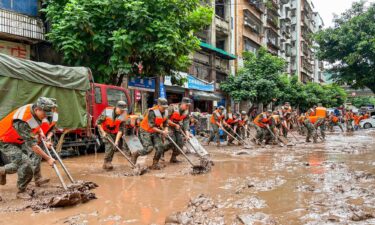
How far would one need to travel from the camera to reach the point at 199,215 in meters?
4.12

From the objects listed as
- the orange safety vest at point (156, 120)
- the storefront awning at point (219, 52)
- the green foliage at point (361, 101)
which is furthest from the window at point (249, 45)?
the green foliage at point (361, 101)

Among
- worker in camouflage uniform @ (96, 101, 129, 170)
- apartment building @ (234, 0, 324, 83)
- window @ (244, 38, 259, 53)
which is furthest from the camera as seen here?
window @ (244, 38, 259, 53)

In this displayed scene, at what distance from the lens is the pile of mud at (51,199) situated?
14.8 ft

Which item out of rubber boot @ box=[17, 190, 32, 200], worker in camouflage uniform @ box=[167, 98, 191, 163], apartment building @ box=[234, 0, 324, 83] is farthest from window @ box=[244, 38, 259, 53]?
rubber boot @ box=[17, 190, 32, 200]

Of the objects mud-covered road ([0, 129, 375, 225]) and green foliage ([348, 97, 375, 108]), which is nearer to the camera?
mud-covered road ([0, 129, 375, 225])

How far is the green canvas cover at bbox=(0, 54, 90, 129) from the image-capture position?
309 inches

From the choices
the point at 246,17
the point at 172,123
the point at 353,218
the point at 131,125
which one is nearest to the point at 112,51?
the point at 131,125

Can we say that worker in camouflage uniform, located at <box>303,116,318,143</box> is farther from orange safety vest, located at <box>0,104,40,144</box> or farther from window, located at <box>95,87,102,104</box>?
orange safety vest, located at <box>0,104,40,144</box>

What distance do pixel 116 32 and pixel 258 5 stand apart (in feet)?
82.7

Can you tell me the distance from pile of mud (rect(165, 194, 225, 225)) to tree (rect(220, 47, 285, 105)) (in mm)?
18633

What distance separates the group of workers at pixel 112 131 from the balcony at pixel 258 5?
63.4ft

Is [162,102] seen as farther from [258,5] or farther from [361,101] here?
[361,101]

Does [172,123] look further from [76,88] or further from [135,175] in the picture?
[76,88]

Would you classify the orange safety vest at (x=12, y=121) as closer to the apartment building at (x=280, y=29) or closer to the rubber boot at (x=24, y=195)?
the rubber boot at (x=24, y=195)
